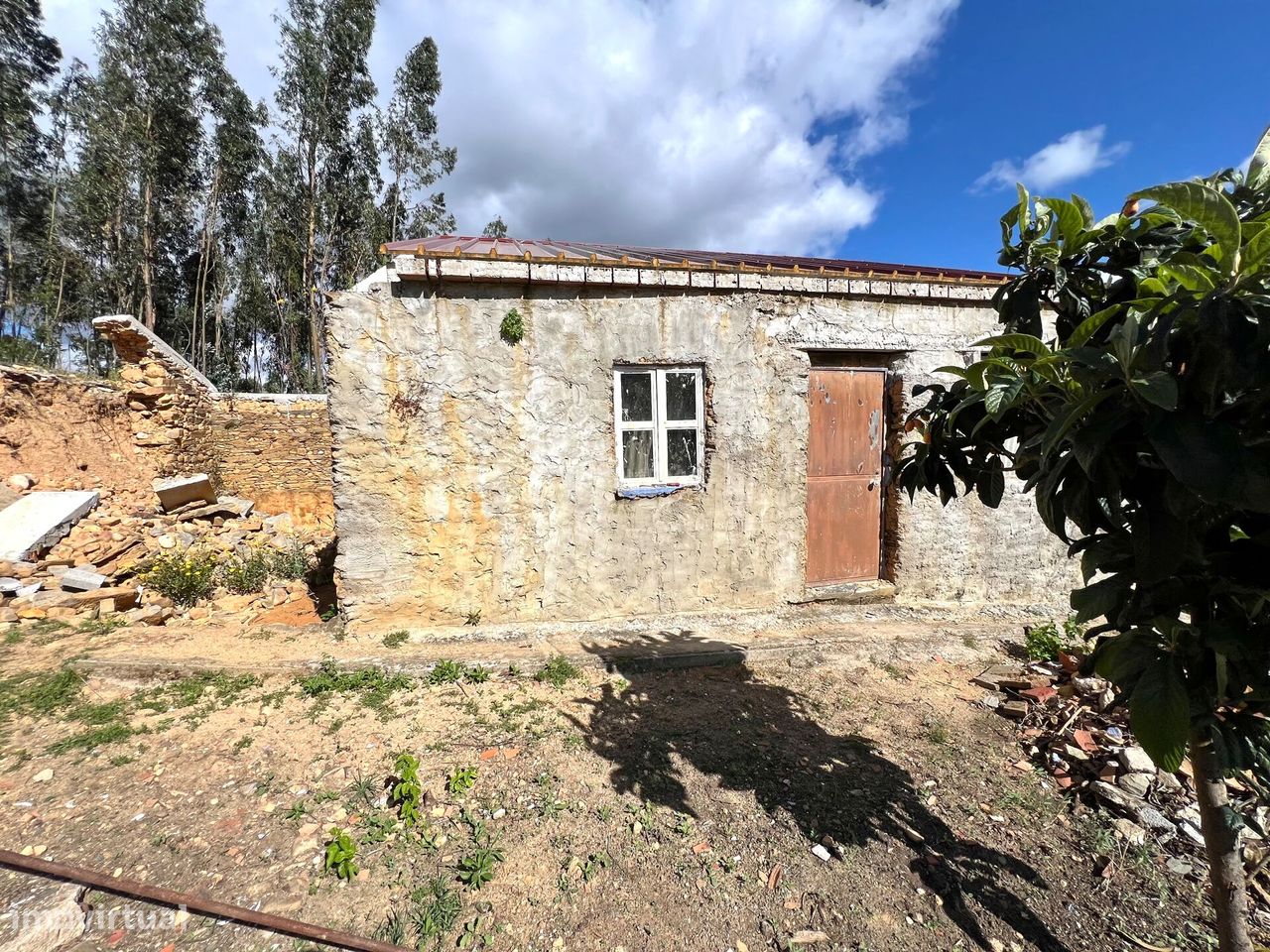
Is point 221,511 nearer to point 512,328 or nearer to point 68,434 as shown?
point 68,434

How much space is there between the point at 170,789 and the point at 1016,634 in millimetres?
6253

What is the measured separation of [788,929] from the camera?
2027mm

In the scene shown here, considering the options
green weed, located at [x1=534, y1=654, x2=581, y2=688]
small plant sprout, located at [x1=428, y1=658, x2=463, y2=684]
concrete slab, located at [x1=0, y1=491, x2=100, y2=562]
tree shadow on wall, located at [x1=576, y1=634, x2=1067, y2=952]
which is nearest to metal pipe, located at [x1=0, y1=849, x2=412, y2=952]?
tree shadow on wall, located at [x1=576, y1=634, x2=1067, y2=952]

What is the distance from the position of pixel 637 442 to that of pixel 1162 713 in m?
3.76

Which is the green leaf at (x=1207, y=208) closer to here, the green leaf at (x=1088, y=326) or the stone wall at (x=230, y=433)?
the green leaf at (x=1088, y=326)

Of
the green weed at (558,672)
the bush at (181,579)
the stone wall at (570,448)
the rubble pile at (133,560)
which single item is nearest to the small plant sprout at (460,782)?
the green weed at (558,672)

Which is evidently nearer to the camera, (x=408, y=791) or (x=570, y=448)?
(x=408, y=791)

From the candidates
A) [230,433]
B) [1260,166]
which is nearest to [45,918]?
[1260,166]

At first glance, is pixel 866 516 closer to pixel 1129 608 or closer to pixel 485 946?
pixel 1129 608

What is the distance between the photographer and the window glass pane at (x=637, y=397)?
4562 mm

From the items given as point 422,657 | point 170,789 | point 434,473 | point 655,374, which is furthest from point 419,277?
point 170,789

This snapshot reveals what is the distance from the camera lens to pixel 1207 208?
1037mm

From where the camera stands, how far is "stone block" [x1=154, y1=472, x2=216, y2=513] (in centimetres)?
737

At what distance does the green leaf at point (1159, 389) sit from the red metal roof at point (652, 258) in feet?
12.5
